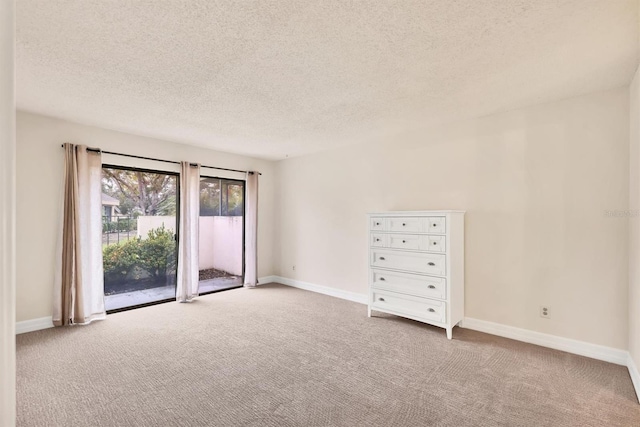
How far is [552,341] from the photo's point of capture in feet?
10.0

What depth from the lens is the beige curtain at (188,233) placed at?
4.68 meters

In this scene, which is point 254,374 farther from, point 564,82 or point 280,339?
point 564,82

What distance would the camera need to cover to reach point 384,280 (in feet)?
12.7

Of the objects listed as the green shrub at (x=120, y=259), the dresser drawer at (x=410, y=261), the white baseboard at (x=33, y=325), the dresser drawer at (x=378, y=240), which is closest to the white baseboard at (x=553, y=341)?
the dresser drawer at (x=410, y=261)

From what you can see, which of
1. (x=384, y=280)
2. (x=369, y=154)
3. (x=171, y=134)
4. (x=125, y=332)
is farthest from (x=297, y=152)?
(x=125, y=332)

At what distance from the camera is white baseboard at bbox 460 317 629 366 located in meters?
2.76

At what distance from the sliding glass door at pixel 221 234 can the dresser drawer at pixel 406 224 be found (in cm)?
315

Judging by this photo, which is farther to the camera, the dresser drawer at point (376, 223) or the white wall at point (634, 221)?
the dresser drawer at point (376, 223)

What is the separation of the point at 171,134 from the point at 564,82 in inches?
181

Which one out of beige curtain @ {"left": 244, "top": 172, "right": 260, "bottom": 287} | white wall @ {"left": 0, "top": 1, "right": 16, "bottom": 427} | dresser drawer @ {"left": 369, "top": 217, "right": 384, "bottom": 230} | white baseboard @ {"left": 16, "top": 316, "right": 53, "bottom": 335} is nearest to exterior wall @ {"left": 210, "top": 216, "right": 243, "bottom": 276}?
beige curtain @ {"left": 244, "top": 172, "right": 260, "bottom": 287}

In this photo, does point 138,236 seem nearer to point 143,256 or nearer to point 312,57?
point 143,256

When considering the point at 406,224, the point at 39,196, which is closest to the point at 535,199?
the point at 406,224

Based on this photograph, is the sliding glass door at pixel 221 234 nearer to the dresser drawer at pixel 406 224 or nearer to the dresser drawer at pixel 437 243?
the dresser drawer at pixel 406 224

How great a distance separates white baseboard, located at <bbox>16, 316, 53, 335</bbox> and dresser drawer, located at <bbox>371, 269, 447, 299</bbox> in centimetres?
400
